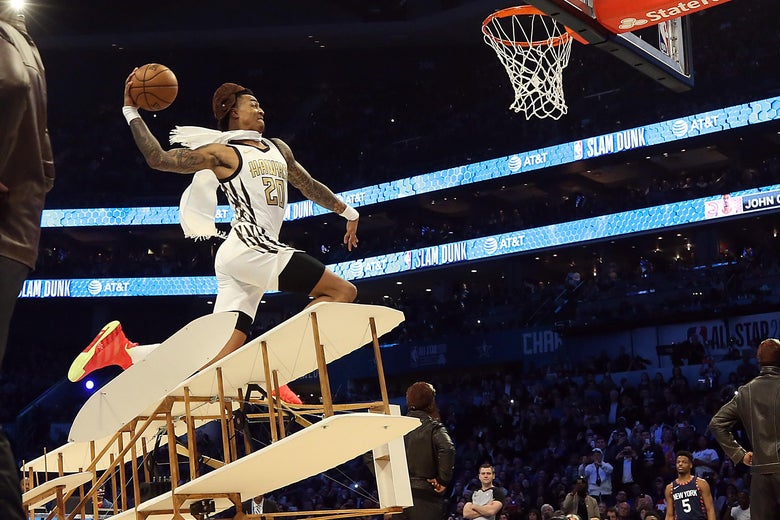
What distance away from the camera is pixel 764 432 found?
5754 millimetres

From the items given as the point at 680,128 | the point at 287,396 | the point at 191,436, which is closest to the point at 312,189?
the point at 287,396

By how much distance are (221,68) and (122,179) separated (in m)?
6.10

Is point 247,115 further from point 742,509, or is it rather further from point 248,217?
point 742,509

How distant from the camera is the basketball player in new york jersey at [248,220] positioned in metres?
5.61

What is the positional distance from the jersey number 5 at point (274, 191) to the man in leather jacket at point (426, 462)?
60.0 inches

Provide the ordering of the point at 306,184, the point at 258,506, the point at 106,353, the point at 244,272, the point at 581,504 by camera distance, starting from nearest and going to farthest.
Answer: the point at 244,272 → the point at 306,184 → the point at 106,353 → the point at 258,506 → the point at 581,504

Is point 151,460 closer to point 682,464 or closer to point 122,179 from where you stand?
point 682,464

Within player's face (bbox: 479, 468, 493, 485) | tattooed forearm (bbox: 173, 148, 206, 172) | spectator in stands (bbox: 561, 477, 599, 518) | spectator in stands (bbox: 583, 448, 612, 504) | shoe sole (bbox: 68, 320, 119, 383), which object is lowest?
spectator in stands (bbox: 583, 448, 612, 504)

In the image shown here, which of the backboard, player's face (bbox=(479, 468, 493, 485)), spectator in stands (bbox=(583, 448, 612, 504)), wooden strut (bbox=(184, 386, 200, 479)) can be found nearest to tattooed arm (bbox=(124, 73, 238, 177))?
wooden strut (bbox=(184, 386, 200, 479))

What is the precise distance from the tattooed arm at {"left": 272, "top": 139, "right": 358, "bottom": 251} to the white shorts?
608mm

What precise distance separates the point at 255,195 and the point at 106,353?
2196 millimetres

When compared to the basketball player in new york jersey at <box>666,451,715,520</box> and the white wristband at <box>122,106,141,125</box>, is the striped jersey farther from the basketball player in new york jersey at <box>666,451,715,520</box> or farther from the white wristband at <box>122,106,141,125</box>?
the basketball player in new york jersey at <box>666,451,715,520</box>

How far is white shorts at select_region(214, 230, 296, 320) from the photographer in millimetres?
5621

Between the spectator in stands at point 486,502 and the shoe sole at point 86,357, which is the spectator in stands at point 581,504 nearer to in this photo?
the spectator in stands at point 486,502
